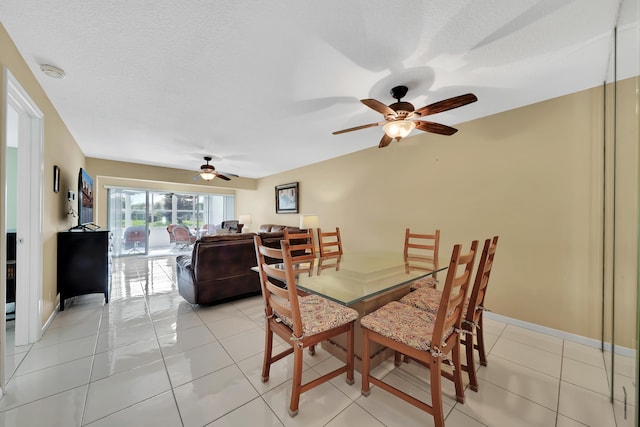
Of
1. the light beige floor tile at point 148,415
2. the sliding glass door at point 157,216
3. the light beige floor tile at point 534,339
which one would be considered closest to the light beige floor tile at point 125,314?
the light beige floor tile at point 148,415

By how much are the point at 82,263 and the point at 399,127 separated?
399 centimetres

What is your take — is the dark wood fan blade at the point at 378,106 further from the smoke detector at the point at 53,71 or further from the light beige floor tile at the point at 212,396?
the smoke detector at the point at 53,71

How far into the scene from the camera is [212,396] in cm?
151

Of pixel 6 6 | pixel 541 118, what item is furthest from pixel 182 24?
pixel 541 118

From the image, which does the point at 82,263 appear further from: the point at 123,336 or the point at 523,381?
the point at 523,381

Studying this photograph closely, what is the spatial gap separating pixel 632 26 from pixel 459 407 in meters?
2.34

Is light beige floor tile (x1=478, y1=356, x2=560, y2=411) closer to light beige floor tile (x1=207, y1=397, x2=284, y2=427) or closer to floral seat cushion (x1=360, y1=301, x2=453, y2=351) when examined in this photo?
floral seat cushion (x1=360, y1=301, x2=453, y2=351)

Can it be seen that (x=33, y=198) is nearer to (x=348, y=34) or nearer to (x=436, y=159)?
(x=348, y=34)

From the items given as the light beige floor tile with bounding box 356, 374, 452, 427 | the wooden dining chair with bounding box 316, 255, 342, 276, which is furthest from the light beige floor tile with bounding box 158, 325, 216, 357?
the light beige floor tile with bounding box 356, 374, 452, 427

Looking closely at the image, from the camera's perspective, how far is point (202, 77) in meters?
2.01

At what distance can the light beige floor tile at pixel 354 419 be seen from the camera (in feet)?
4.33

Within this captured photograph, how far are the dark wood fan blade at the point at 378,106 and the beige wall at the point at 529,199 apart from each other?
1393 millimetres

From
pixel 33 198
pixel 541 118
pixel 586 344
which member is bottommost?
pixel 586 344

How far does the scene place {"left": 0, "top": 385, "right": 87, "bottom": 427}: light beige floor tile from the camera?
4.24 ft
